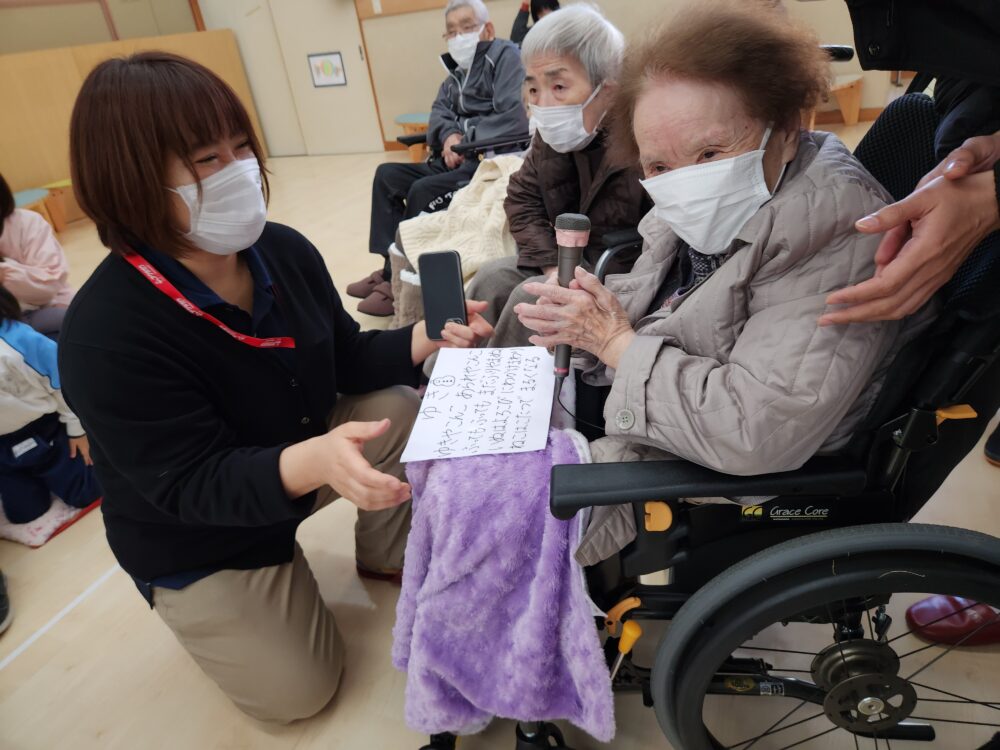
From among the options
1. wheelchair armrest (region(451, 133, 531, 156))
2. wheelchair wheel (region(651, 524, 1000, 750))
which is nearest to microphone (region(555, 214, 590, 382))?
wheelchair wheel (region(651, 524, 1000, 750))

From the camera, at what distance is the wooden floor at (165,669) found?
1334 mm

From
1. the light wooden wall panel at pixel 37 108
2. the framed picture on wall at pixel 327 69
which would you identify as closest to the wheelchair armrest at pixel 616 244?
the light wooden wall panel at pixel 37 108

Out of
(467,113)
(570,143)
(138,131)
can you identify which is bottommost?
(467,113)

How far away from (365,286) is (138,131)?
229 centimetres

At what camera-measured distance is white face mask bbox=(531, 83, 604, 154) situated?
1.77m

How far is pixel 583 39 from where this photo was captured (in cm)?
174

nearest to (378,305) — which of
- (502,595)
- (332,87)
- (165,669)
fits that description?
(165,669)

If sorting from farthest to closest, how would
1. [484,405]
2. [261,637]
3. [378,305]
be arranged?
[378,305] → [261,637] → [484,405]

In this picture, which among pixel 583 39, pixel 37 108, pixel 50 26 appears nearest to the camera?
pixel 583 39

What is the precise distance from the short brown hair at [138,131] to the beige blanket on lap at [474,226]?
44.1 inches

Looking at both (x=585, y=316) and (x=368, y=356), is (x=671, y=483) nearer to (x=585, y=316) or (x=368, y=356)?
(x=585, y=316)

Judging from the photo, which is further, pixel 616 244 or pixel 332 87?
pixel 332 87

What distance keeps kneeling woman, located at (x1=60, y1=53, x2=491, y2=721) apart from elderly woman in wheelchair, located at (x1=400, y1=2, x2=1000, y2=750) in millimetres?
372

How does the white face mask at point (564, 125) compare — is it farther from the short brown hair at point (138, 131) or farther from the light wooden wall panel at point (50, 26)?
the light wooden wall panel at point (50, 26)
